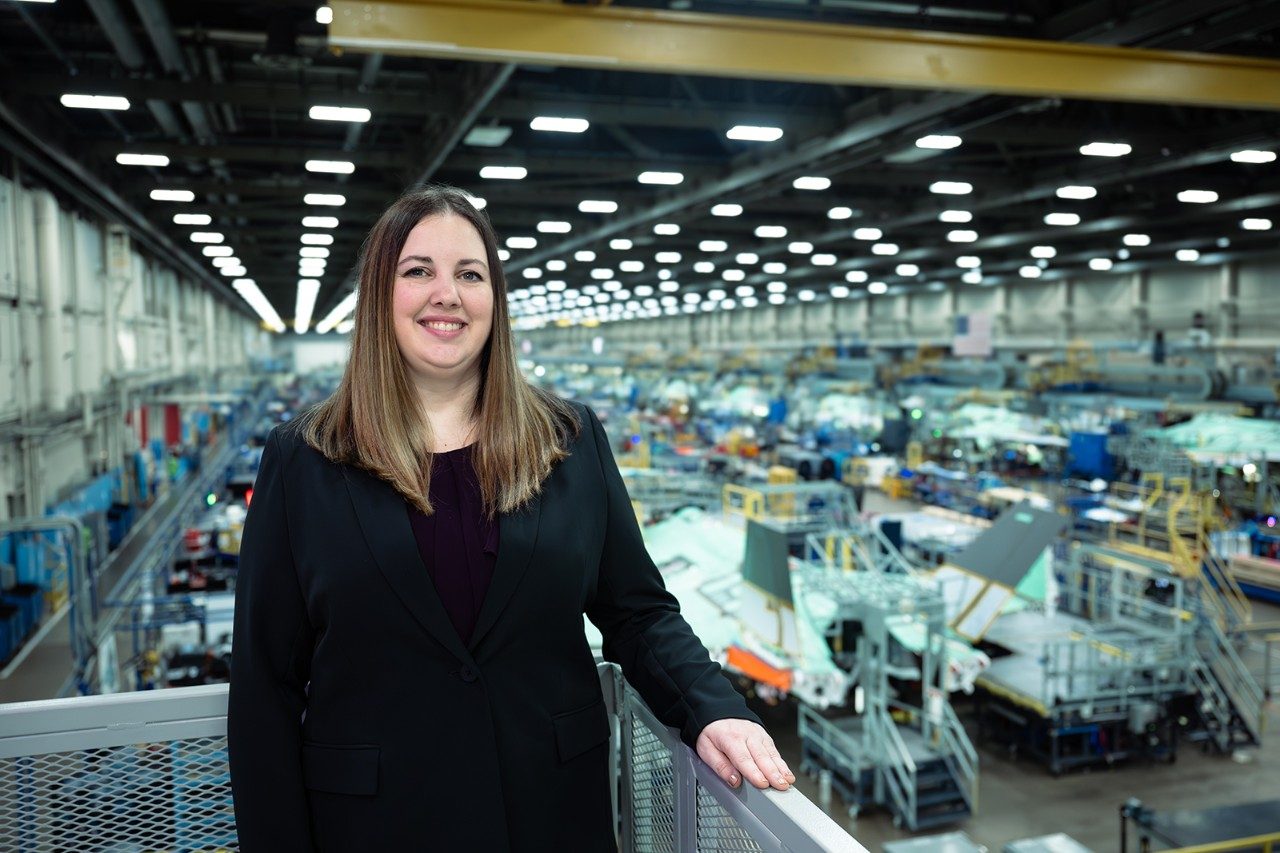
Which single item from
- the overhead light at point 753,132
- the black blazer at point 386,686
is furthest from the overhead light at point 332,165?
the black blazer at point 386,686

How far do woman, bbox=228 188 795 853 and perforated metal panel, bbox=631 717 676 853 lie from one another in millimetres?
191

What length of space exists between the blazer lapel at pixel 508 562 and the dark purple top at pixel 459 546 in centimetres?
2

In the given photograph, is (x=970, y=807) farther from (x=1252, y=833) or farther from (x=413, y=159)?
(x=413, y=159)

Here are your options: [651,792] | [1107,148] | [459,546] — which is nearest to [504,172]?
[1107,148]

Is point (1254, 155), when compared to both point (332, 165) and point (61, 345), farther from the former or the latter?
point (61, 345)

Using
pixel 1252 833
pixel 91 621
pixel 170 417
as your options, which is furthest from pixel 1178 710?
pixel 170 417

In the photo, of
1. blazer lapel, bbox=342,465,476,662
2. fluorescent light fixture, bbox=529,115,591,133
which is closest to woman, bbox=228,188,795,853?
blazer lapel, bbox=342,465,476,662

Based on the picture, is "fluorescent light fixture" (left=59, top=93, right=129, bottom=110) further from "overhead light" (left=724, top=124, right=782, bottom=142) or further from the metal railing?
the metal railing

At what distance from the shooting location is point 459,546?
1.87 meters

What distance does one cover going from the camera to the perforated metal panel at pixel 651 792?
6.99 ft

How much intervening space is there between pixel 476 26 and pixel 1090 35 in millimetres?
5458

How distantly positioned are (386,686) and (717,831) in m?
0.72

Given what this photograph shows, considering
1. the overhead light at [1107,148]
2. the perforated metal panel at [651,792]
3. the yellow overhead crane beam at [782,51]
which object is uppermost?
the overhead light at [1107,148]

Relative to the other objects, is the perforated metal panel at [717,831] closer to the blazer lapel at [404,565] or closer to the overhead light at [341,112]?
the blazer lapel at [404,565]
